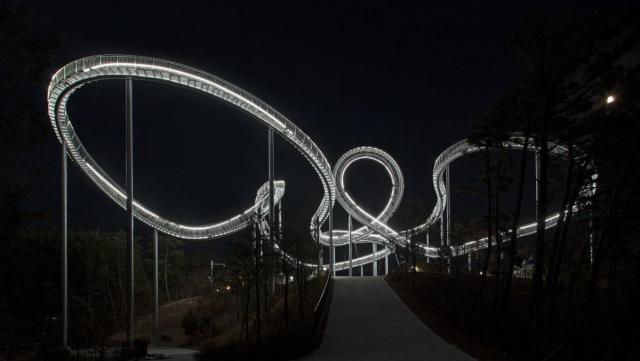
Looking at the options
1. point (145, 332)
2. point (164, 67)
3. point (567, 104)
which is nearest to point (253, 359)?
point (567, 104)

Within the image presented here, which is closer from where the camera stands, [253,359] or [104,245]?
[253,359]

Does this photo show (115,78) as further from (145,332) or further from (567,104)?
(145,332)

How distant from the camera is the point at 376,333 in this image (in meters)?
21.8

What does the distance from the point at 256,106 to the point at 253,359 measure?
49.7 ft

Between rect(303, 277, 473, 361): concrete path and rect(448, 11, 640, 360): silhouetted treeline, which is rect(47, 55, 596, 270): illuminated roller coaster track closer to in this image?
rect(448, 11, 640, 360): silhouetted treeline

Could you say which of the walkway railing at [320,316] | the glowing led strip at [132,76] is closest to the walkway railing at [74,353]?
the walkway railing at [320,316]

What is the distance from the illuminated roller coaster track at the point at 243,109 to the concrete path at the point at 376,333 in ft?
15.4

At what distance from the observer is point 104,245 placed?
52.9 metres

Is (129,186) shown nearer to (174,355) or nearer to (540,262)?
(174,355)

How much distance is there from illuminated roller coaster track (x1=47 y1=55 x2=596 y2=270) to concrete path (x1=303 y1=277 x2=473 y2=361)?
184 inches

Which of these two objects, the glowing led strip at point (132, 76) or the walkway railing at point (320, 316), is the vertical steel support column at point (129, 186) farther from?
the walkway railing at point (320, 316)

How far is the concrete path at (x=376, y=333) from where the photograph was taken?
683 inches

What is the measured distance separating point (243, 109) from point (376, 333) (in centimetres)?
1209

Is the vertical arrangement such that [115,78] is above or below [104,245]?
above
